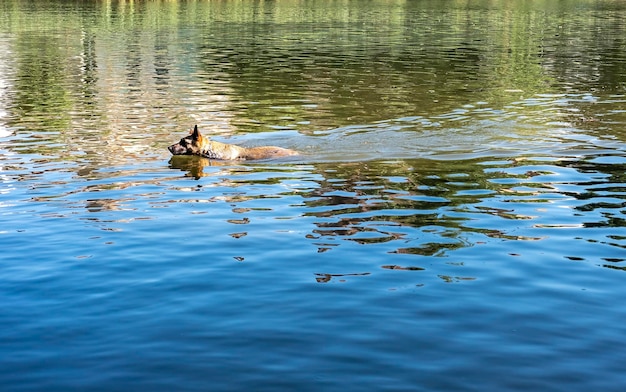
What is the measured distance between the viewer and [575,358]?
10328 millimetres

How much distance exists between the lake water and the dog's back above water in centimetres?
53

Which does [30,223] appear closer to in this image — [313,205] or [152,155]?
[313,205]

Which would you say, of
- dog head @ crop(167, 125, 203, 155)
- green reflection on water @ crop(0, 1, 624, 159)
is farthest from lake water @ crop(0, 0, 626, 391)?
dog head @ crop(167, 125, 203, 155)

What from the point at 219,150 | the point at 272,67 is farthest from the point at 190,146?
the point at 272,67

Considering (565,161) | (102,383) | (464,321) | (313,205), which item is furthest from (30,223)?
(565,161)

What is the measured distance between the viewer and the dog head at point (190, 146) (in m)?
24.5

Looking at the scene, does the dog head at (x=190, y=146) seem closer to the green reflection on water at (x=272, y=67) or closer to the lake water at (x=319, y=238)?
the lake water at (x=319, y=238)

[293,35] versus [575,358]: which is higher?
[293,35]

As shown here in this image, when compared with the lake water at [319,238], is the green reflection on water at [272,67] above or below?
above

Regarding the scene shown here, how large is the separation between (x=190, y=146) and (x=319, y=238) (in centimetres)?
976

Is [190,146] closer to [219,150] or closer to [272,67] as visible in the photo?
[219,150]

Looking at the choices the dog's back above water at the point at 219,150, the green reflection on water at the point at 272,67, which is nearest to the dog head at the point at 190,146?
the dog's back above water at the point at 219,150

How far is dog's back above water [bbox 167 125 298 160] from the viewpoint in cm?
2470

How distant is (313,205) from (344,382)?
9.29 metres
